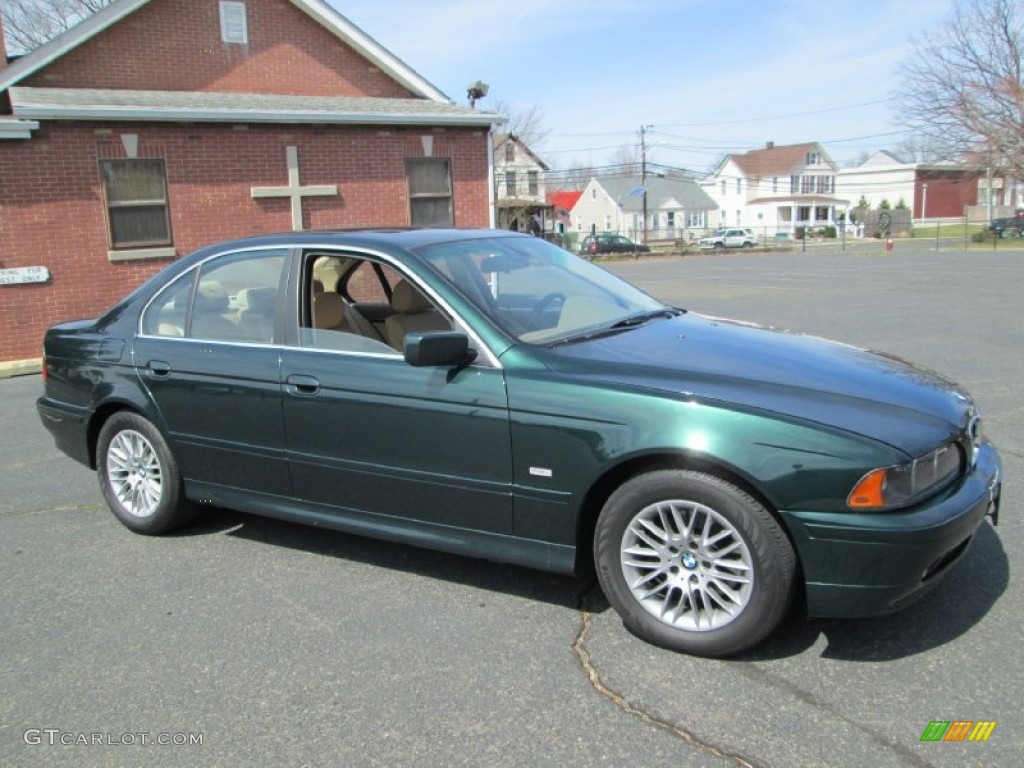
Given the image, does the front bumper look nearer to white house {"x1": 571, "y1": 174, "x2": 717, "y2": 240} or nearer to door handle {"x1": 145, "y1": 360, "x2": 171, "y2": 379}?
door handle {"x1": 145, "y1": 360, "x2": 171, "y2": 379}

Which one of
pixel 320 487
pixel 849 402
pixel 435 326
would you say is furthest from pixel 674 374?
pixel 320 487

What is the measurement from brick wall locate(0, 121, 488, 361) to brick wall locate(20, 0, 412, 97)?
1.72m

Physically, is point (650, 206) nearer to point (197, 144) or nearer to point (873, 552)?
point (197, 144)

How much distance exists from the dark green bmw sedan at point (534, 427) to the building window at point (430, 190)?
9.88 metres

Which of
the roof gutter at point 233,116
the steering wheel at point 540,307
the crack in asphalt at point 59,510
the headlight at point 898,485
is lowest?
the crack in asphalt at point 59,510

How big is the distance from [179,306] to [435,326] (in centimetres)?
156

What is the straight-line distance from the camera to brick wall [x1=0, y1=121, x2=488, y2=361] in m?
11.6

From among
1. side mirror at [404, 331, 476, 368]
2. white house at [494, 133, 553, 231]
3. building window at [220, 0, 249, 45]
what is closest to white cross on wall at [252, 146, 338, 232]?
building window at [220, 0, 249, 45]

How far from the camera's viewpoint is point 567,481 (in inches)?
131

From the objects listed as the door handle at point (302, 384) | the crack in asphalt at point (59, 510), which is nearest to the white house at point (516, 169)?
the crack in asphalt at point (59, 510)

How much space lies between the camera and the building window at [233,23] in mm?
13953

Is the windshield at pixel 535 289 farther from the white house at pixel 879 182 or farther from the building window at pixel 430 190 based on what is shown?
the white house at pixel 879 182

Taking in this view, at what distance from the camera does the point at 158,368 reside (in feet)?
14.6

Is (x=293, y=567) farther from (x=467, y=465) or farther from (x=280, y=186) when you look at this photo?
(x=280, y=186)
